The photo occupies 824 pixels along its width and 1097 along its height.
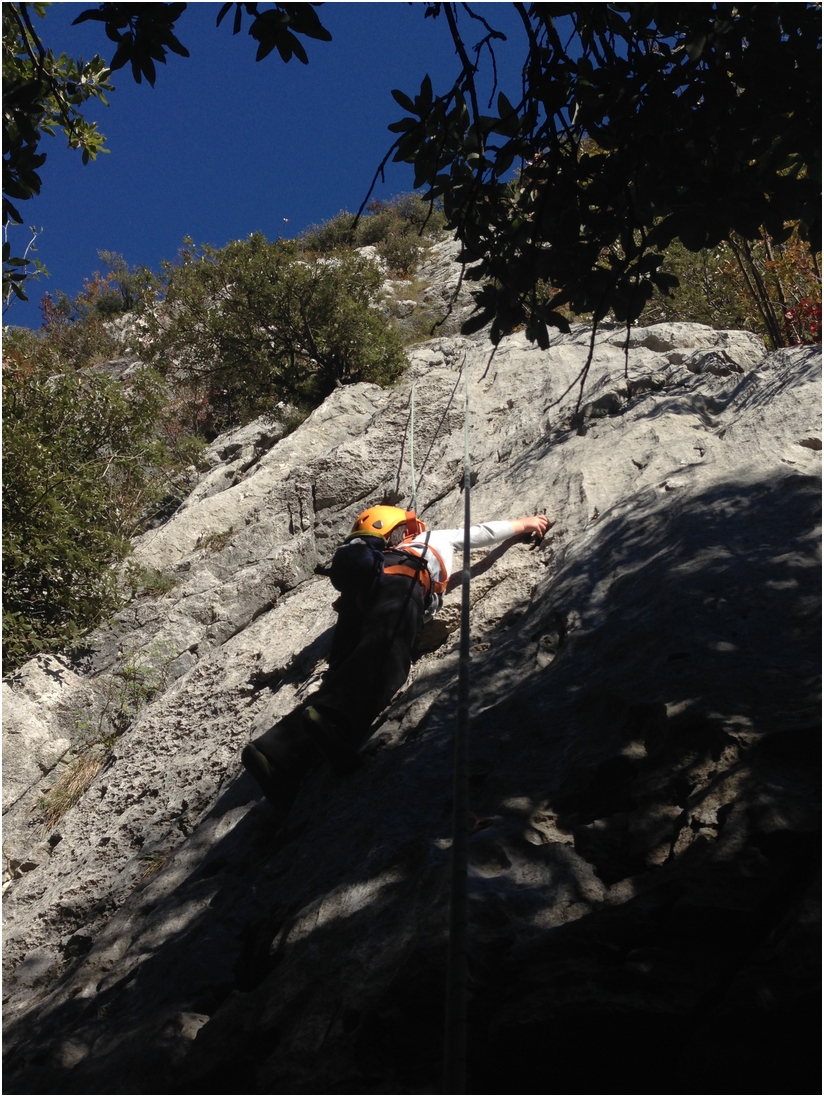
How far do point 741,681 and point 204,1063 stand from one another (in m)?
2.10

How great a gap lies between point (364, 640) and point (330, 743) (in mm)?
658

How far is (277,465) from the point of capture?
30.8 ft

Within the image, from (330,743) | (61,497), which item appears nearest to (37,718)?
(61,497)

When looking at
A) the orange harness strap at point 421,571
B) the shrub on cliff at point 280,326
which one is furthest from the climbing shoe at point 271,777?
the shrub on cliff at point 280,326

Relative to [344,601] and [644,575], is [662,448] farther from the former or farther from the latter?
[344,601]

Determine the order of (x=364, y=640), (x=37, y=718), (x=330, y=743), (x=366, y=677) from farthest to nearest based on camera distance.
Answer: (x=37, y=718)
(x=364, y=640)
(x=366, y=677)
(x=330, y=743)

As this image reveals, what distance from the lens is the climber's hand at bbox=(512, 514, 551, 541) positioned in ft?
17.2

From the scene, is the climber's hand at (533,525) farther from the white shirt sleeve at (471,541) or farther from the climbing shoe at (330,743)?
the climbing shoe at (330,743)

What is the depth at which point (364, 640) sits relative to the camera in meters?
4.37

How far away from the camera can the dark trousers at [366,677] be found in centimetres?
406

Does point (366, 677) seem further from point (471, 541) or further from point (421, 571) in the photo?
point (471, 541)

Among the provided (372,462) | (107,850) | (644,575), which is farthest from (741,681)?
(372,462)

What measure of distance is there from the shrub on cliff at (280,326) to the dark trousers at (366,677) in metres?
6.74

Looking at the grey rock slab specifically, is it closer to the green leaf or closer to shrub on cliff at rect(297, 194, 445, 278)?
the green leaf
